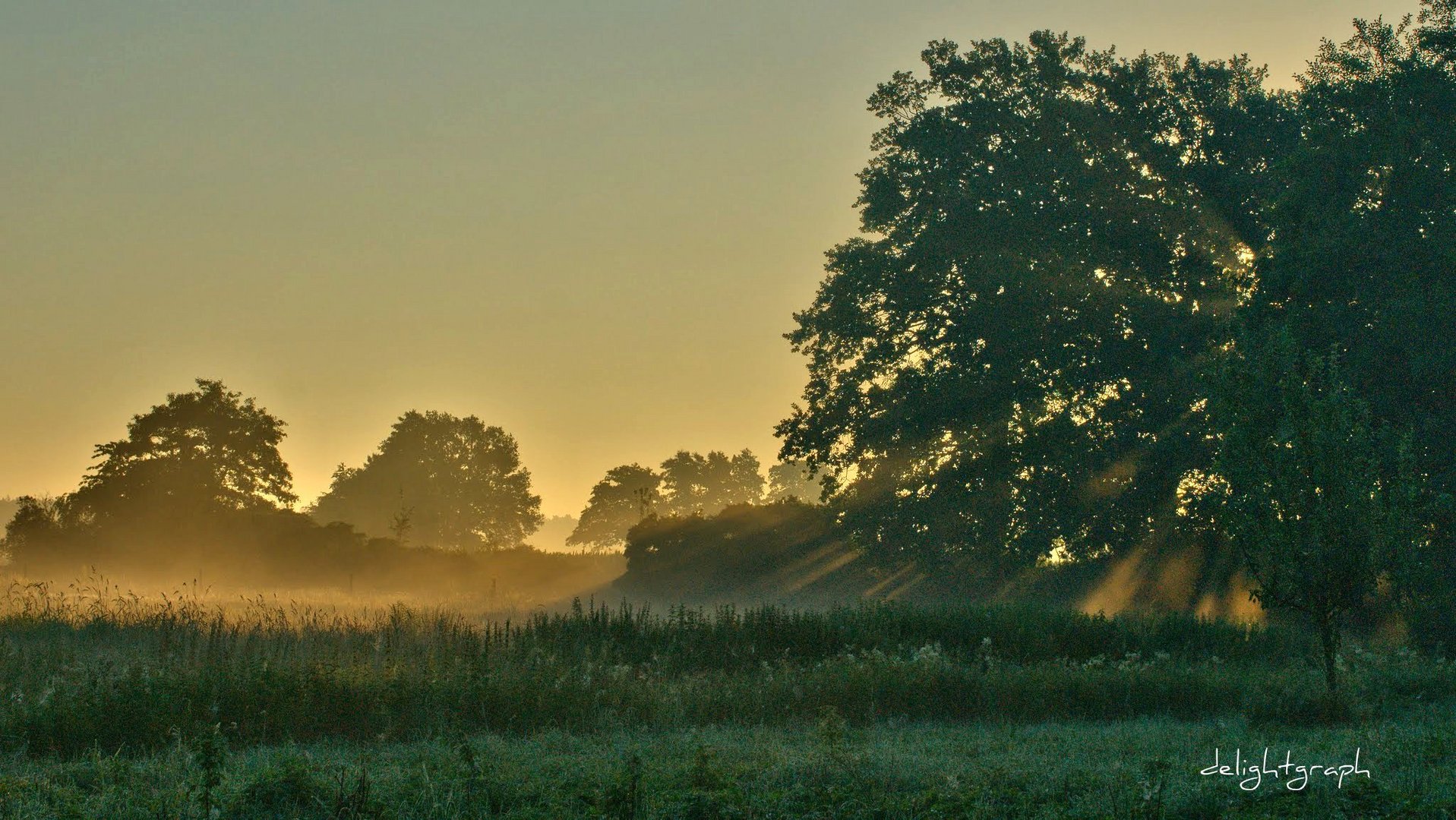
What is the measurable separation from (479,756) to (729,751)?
2.10 metres

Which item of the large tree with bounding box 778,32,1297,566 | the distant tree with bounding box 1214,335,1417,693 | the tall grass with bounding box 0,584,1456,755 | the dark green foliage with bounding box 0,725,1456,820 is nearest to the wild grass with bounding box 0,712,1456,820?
the dark green foliage with bounding box 0,725,1456,820

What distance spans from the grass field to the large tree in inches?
488

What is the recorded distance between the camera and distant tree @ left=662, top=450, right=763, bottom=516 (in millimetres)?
109688

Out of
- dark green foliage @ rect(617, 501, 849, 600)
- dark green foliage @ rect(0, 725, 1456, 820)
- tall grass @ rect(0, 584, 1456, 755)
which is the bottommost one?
dark green foliage @ rect(0, 725, 1456, 820)

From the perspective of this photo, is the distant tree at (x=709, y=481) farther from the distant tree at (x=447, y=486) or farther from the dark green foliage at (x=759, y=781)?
the dark green foliage at (x=759, y=781)

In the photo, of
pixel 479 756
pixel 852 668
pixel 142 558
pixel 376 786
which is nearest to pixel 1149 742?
pixel 852 668

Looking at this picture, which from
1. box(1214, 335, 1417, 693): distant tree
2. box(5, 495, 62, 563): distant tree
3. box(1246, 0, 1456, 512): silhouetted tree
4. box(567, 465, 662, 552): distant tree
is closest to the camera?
box(1214, 335, 1417, 693): distant tree

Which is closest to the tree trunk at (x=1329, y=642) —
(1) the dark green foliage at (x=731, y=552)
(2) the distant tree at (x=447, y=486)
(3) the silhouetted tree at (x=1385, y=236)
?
(3) the silhouetted tree at (x=1385, y=236)

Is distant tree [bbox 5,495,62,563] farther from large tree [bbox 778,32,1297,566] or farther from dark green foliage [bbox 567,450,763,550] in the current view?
dark green foliage [bbox 567,450,763,550]

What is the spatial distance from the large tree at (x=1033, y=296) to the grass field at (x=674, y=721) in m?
12.4

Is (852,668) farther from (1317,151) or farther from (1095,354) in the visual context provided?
(1095,354)

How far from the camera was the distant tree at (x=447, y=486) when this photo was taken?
8712 centimetres

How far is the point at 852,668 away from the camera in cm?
1380

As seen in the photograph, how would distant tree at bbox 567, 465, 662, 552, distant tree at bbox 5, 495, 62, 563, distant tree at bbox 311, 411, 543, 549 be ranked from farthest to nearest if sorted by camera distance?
distant tree at bbox 567, 465, 662, 552, distant tree at bbox 311, 411, 543, 549, distant tree at bbox 5, 495, 62, 563
